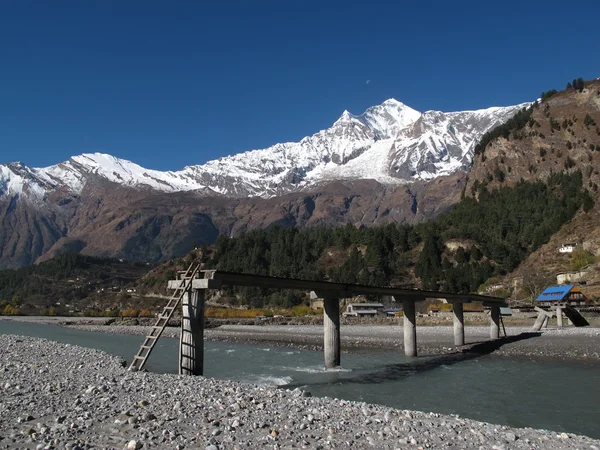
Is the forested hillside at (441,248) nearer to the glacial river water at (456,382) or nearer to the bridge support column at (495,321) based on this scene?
the bridge support column at (495,321)

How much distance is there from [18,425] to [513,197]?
186394mm

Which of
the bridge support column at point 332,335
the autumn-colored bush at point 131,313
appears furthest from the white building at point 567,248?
the autumn-colored bush at point 131,313

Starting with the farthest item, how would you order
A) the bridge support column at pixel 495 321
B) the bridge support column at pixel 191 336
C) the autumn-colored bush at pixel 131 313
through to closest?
the autumn-colored bush at pixel 131 313
the bridge support column at pixel 495 321
the bridge support column at pixel 191 336

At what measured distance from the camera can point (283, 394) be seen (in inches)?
738

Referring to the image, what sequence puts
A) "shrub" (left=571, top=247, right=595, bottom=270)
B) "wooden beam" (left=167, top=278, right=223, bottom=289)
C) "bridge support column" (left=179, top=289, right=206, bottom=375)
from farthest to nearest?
"shrub" (left=571, top=247, right=595, bottom=270)
"bridge support column" (left=179, top=289, right=206, bottom=375)
"wooden beam" (left=167, top=278, right=223, bottom=289)

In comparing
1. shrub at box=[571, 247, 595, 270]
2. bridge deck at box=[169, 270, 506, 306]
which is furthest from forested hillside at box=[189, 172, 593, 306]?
bridge deck at box=[169, 270, 506, 306]

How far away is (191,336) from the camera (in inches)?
931

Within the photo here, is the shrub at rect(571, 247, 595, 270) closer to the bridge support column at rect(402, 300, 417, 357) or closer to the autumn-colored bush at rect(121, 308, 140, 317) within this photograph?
the bridge support column at rect(402, 300, 417, 357)

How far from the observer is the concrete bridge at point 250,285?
23.7 metres

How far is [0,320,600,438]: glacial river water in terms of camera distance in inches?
790

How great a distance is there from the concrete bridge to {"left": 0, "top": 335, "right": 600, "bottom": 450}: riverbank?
4.80 m

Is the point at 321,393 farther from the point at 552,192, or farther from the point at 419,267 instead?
the point at 552,192

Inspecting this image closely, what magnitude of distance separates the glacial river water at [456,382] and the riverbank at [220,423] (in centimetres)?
442

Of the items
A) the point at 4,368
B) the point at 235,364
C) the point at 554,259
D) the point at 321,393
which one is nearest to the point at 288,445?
the point at 321,393
